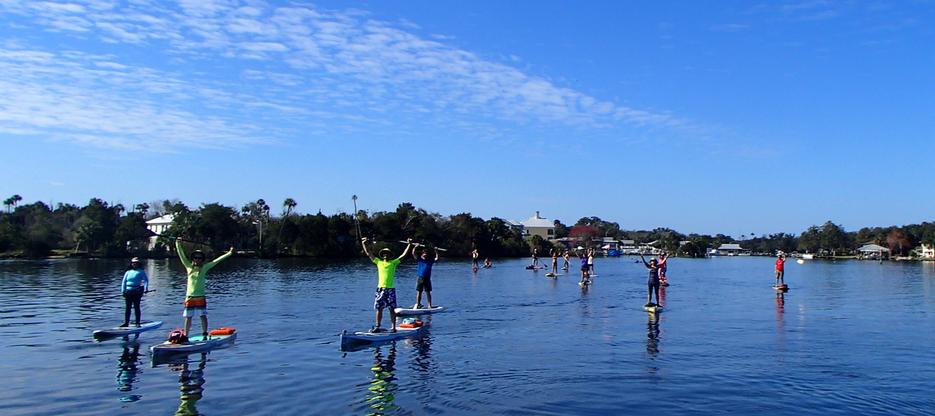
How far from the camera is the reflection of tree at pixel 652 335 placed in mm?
18344

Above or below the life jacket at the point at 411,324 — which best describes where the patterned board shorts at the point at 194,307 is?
above

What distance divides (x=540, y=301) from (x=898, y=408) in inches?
818

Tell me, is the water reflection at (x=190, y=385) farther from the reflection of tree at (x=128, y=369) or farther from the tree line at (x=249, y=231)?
the tree line at (x=249, y=231)

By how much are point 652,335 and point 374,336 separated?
828 centimetres

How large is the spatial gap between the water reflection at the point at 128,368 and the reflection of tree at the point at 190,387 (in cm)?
86

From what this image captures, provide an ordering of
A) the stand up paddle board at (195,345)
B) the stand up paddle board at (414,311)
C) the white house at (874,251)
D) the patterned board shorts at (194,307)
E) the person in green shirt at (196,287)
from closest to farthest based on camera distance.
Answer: the stand up paddle board at (195,345) < the person in green shirt at (196,287) < the patterned board shorts at (194,307) < the stand up paddle board at (414,311) < the white house at (874,251)

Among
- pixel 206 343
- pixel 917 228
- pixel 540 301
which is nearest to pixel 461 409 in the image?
Result: pixel 206 343

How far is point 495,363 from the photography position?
16406mm

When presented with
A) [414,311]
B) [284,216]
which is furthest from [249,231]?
[414,311]

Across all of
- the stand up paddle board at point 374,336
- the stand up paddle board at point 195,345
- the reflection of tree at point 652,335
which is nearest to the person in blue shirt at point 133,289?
the stand up paddle board at point 195,345

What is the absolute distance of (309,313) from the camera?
26.6 metres

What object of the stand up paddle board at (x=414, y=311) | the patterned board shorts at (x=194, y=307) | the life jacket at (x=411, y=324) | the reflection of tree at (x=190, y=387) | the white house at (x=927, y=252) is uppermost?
the white house at (x=927, y=252)

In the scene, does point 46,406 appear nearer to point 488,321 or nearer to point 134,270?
point 134,270

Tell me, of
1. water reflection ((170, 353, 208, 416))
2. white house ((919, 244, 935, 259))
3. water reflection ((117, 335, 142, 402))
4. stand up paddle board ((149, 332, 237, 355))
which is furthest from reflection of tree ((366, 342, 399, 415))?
white house ((919, 244, 935, 259))
